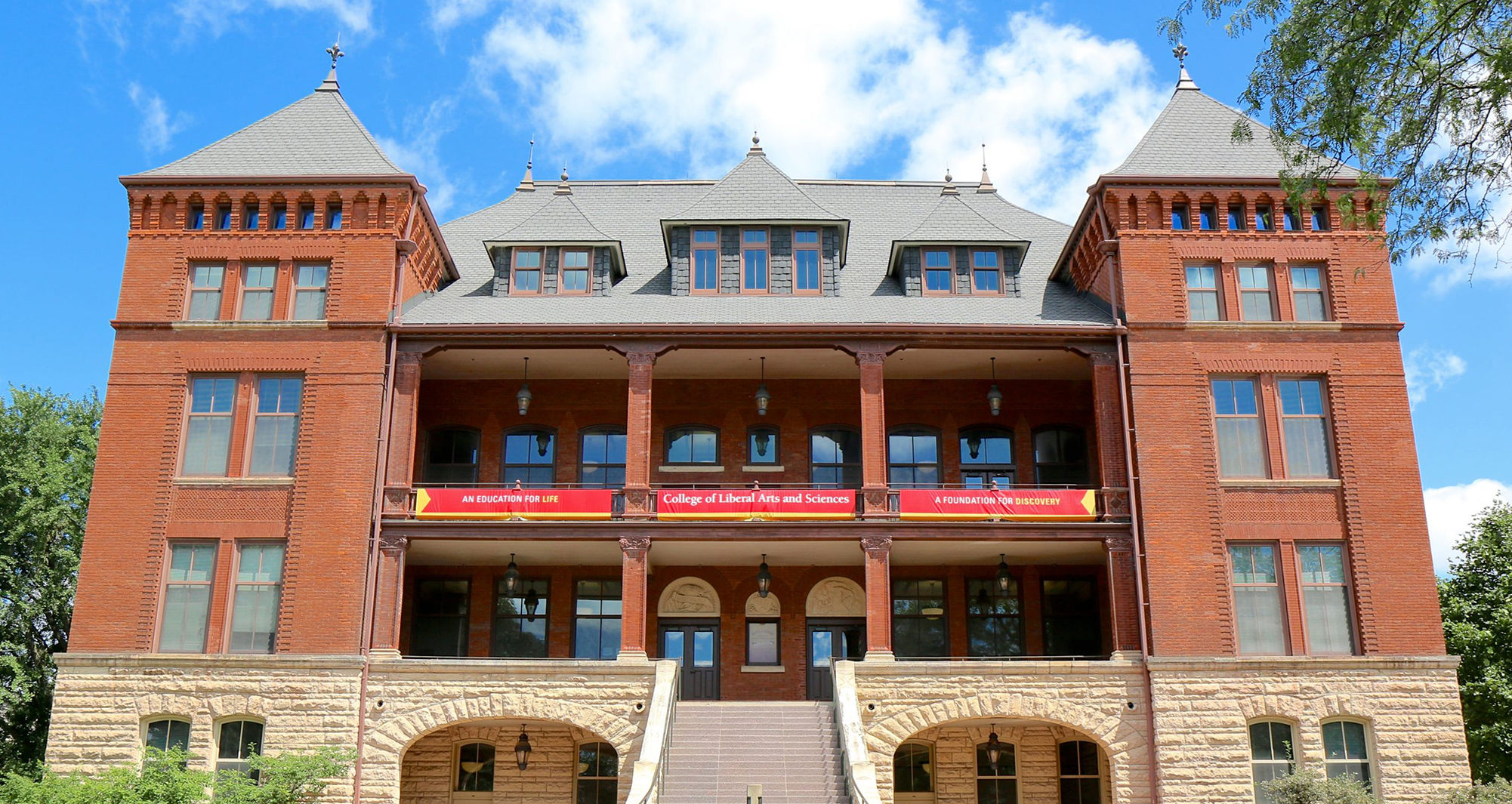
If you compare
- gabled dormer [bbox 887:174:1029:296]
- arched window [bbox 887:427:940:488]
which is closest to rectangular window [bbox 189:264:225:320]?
gabled dormer [bbox 887:174:1029:296]

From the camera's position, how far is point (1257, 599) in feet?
80.4

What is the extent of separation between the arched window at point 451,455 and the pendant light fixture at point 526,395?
→ 1480 mm

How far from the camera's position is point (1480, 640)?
30.2 metres

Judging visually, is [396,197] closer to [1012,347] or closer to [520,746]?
[520,746]

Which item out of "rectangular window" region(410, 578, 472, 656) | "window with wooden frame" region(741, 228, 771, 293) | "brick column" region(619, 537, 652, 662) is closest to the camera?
"brick column" region(619, 537, 652, 662)

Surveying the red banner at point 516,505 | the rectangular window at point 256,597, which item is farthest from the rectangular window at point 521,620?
the rectangular window at point 256,597

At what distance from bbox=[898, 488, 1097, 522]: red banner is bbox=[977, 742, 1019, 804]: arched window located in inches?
210

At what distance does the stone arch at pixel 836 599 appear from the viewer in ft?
93.6

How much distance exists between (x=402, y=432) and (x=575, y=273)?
5.70 metres

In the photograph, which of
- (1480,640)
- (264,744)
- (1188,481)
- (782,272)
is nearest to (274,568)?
(264,744)

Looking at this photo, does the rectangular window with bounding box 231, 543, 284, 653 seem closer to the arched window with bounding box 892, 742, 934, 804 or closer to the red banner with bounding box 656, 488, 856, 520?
the red banner with bounding box 656, 488, 856, 520

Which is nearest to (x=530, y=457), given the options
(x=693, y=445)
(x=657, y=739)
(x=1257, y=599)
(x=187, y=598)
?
(x=693, y=445)

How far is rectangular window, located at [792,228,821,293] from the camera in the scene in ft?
94.0

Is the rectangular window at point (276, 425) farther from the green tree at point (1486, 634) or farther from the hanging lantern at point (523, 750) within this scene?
the green tree at point (1486, 634)
